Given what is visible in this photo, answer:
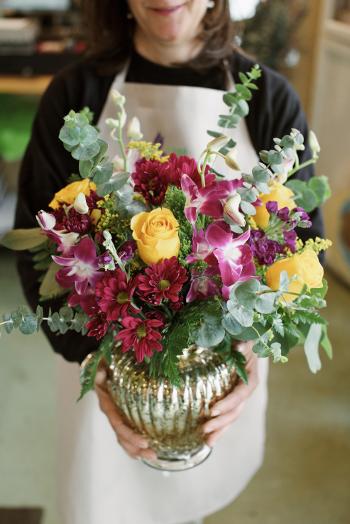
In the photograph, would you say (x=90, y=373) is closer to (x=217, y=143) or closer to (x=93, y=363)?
(x=93, y=363)

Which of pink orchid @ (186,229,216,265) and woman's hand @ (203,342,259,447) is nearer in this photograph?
pink orchid @ (186,229,216,265)

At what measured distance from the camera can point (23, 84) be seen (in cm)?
265

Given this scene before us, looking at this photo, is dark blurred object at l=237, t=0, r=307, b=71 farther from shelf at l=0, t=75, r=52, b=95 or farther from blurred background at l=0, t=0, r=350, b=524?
shelf at l=0, t=75, r=52, b=95

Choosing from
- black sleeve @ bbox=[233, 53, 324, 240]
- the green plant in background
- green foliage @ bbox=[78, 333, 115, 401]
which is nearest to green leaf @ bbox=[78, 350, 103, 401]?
green foliage @ bbox=[78, 333, 115, 401]

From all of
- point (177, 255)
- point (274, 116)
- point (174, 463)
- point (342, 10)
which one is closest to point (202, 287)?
point (177, 255)

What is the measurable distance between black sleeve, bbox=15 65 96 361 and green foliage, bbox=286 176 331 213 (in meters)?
0.44

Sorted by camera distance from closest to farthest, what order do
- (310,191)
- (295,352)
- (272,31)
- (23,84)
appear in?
(310,191) → (295,352) → (23,84) → (272,31)

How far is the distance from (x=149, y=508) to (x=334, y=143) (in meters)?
2.06

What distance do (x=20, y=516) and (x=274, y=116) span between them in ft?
3.16

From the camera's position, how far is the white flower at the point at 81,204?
729 mm

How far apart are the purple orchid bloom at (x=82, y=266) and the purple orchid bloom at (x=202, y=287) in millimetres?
110

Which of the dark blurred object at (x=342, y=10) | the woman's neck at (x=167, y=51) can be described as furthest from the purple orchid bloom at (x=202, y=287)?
the dark blurred object at (x=342, y=10)

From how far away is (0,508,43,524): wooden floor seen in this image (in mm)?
1299

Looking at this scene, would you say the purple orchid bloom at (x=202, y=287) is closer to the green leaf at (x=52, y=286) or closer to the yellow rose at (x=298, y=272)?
the yellow rose at (x=298, y=272)
